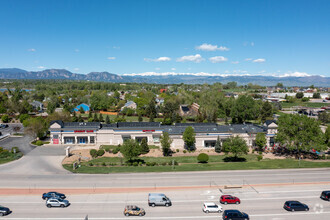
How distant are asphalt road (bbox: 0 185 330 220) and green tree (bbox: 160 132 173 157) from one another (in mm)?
19096

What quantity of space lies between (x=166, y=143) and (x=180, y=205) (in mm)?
23243

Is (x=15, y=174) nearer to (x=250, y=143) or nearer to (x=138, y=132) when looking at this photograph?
(x=138, y=132)

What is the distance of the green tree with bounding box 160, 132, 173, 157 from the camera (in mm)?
51250

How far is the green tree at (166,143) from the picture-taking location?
51250 mm

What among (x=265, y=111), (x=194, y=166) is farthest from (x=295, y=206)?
(x=265, y=111)

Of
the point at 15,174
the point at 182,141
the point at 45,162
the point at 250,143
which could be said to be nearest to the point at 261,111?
the point at 250,143

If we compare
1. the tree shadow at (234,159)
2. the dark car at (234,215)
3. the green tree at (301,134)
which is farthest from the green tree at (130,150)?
the green tree at (301,134)

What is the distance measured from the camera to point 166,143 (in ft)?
168

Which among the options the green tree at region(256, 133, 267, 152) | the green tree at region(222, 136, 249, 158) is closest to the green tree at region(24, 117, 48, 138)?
the green tree at region(222, 136, 249, 158)

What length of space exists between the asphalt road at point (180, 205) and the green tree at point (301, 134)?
54.9 feet

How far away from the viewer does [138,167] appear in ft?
142

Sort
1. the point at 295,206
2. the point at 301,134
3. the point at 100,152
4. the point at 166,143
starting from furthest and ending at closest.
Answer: the point at 100,152, the point at 166,143, the point at 301,134, the point at 295,206

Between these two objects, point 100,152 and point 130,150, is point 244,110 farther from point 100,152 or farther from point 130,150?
point 100,152

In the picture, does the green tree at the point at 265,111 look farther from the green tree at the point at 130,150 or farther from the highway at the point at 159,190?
the green tree at the point at 130,150
